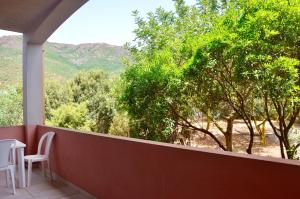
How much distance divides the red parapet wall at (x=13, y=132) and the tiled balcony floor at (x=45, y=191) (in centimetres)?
127

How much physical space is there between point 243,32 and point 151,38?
12.2ft

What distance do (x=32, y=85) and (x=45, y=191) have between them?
8.81 feet

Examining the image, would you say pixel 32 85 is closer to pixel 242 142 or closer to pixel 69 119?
pixel 69 119

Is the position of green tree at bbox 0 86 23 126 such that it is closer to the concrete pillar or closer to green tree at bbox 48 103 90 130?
green tree at bbox 48 103 90 130

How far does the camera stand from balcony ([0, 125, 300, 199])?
6.15 ft

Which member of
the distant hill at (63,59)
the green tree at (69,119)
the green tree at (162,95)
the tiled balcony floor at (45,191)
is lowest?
Answer: the tiled balcony floor at (45,191)

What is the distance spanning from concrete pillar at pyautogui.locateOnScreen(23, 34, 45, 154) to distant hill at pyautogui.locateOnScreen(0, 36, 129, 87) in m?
9.47

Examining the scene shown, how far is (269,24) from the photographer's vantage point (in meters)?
4.34

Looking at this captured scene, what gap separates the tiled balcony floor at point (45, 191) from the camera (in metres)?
4.07

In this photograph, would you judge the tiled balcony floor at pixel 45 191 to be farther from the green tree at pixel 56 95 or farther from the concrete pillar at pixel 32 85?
the green tree at pixel 56 95

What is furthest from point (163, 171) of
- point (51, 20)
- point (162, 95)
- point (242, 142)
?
point (242, 142)

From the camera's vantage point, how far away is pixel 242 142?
364 inches

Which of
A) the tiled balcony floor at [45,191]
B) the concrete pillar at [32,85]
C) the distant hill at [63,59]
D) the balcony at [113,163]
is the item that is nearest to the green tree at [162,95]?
the balcony at [113,163]

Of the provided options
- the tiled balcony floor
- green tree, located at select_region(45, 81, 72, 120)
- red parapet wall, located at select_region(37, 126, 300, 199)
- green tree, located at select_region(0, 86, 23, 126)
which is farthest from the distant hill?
red parapet wall, located at select_region(37, 126, 300, 199)
